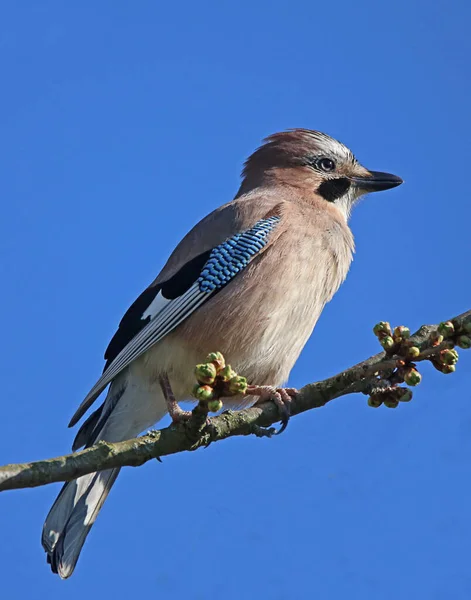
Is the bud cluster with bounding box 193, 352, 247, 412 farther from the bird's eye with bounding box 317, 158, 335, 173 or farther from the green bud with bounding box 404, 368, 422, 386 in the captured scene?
the bird's eye with bounding box 317, 158, 335, 173

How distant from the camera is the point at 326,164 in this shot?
6879 millimetres

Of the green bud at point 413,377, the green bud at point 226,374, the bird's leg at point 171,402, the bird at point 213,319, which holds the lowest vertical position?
the green bud at point 413,377

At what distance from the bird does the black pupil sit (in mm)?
614

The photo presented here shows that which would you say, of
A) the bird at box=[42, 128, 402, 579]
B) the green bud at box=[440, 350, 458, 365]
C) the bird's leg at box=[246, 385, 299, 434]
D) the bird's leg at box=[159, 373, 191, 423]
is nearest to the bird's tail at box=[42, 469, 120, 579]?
the bird at box=[42, 128, 402, 579]

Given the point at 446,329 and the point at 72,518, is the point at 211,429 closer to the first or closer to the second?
the point at 446,329

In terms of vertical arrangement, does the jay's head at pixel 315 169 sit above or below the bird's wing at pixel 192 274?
above

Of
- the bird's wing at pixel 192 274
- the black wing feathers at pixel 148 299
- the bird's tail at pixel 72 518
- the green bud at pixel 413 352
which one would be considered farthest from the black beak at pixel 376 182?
the green bud at pixel 413 352

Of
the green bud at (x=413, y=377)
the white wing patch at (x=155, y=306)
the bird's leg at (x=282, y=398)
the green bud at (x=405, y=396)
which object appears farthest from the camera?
the white wing patch at (x=155, y=306)

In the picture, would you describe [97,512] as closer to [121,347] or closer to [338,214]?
[121,347]

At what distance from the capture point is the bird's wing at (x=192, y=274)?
5562 millimetres

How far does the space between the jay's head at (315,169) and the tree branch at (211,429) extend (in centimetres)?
232

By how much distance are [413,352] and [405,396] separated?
0.29 metres

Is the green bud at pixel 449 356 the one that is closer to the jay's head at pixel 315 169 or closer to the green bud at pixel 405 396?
the green bud at pixel 405 396

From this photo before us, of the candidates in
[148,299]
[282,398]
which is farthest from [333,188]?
[282,398]
